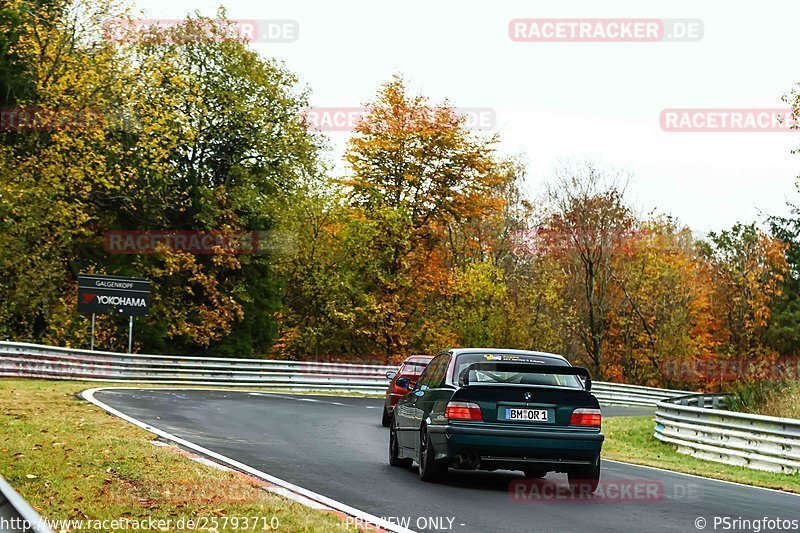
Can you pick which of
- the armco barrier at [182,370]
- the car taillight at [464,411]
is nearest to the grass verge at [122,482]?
the car taillight at [464,411]

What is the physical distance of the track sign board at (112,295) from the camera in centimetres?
3716

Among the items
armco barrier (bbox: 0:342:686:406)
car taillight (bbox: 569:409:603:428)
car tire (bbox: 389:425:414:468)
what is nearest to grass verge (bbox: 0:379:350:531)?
car tire (bbox: 389:425:414:468)

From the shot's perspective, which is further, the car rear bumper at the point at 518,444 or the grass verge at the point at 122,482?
the car rear bumper at the point at 518,444

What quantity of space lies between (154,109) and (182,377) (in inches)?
423

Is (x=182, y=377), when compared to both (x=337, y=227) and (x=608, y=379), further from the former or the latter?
(x=608, y=379)

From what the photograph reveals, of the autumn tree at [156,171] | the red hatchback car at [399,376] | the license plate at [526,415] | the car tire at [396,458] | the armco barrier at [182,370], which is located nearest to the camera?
the license plate at [526,415]

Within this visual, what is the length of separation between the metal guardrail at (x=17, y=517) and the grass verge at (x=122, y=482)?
2151 millimetres

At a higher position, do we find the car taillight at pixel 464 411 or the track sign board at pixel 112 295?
the track sign board at pixel 112 295

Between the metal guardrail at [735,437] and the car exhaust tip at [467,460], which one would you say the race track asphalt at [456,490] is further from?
the metal guardrail at [735,437]

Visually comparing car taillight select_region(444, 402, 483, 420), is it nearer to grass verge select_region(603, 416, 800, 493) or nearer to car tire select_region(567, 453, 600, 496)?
car tire select_region(567, 453, 600, 496)

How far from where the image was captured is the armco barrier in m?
32.3

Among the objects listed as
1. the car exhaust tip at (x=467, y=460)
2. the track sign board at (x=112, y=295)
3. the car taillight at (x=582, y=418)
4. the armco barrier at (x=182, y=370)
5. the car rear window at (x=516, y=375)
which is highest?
the track sign board at (x=112, y=295)

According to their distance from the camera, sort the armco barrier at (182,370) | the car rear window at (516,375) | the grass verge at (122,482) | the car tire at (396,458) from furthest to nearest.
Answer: the armco barrier at (182,370) < the car tire at (396,458) < the car rear window at (516,375) < the grass verge at (122,482)

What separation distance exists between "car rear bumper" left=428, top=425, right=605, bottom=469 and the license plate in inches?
4.5
